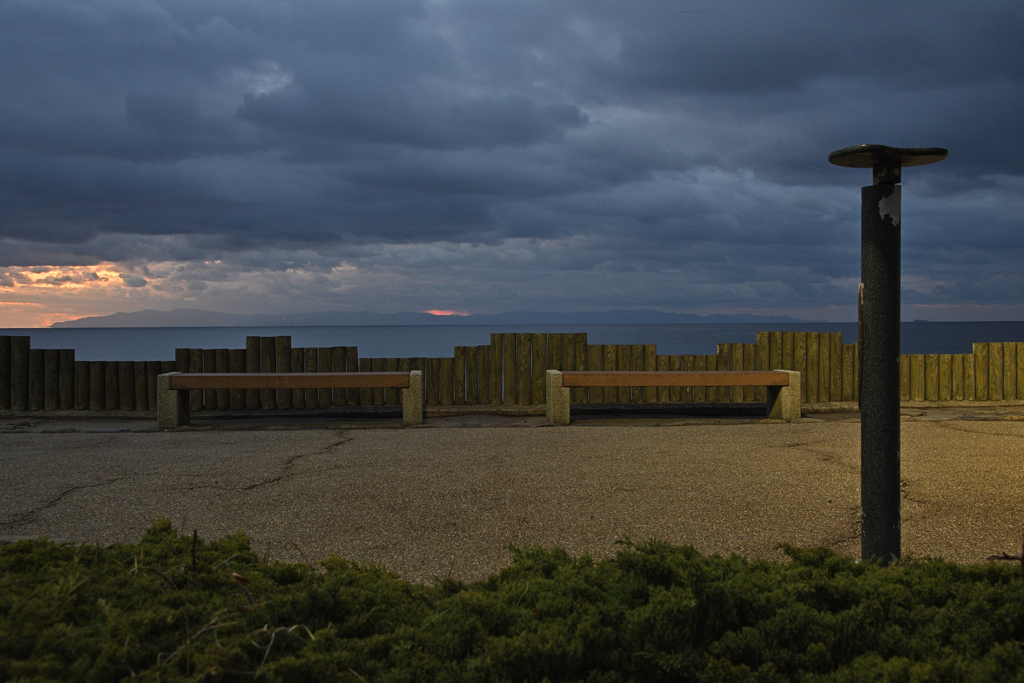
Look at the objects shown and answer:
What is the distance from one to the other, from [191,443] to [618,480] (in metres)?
4.77

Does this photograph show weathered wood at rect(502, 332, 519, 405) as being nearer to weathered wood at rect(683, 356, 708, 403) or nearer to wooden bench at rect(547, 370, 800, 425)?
wooden bench at rect(547, 370, 800, 425)

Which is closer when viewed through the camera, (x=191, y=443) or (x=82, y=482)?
(x=82, y=482)

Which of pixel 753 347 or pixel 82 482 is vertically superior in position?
pixel 753 347

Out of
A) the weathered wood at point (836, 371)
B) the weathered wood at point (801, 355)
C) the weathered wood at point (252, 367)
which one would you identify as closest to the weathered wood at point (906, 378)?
the weathered wood at point (836, 371)

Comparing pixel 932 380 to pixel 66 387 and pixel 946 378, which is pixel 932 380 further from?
pixel 66 387

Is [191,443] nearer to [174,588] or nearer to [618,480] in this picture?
[618,480]

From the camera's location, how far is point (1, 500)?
199 inches

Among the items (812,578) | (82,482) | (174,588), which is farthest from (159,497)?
(812,578)

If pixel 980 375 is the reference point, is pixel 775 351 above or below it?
above

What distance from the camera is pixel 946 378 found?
35.7ft

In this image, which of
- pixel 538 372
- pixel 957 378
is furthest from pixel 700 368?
pixel 957 378

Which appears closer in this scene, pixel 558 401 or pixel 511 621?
pixel 511 621

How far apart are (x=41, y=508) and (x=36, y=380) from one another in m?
6.57

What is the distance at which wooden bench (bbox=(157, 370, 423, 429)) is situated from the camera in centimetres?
→ 891
